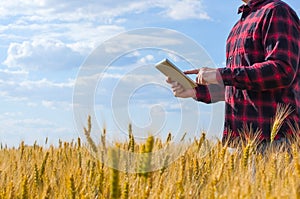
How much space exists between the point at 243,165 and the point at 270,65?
0.52 meters

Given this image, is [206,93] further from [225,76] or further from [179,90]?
[225,76]

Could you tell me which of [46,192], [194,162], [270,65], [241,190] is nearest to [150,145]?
[241,190]

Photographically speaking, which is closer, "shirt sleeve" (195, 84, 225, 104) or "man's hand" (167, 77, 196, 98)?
"man's hand" (167, 77, 196, 98)

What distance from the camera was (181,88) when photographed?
9.20ft

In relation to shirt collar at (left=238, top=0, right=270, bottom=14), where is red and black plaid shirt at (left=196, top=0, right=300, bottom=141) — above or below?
below

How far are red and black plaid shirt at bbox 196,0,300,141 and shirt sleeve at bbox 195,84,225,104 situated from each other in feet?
0.45

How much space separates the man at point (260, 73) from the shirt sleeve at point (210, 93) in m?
0.10

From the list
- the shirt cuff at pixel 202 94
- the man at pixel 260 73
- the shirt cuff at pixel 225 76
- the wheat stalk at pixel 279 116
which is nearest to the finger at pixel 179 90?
the man at pixel 260 73

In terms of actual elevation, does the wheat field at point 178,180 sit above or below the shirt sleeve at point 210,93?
below

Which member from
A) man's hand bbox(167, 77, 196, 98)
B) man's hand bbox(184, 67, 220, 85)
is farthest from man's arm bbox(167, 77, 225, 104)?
man's hand bbox(184, 67, 220, 85)

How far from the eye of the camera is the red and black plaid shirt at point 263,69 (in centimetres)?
253

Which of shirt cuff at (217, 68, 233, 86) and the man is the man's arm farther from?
shirt cuff at (217, 68, 233, 86)

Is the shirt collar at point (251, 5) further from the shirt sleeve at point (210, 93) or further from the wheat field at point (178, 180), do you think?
the wheat field at point (178, 180)

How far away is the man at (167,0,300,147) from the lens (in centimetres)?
253
